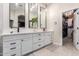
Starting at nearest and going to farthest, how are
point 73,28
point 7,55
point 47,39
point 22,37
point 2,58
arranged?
point 2,58 < point 7,55 < point 22,37 < point 73,28 < point 47,39

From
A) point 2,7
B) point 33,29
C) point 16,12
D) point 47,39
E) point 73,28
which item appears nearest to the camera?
point 2,7

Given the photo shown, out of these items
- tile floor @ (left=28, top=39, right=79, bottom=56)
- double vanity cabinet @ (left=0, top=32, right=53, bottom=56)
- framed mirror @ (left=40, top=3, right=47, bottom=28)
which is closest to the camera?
double vanity cabinet @ (left=0, top=32, right=53, bottom=56)

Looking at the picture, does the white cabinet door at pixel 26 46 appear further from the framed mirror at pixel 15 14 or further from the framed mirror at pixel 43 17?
the framed mirror at pixel 43 17

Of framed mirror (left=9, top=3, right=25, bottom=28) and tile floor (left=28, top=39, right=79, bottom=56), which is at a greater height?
framed mirror (left=9, top=3, right=25, bottom=28)

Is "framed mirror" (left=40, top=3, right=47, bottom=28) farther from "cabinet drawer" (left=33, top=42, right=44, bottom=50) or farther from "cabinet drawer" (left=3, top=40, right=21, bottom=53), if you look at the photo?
"cabinet drawer" (left=3, top=40, right=21, bottom=53)

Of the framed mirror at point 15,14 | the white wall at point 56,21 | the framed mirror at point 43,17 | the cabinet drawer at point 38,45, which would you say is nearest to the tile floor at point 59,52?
the cabinet drawer at point 38,45

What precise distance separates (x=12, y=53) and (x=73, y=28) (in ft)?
5.57

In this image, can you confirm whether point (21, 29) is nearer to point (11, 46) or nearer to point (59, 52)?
point (11, 46)

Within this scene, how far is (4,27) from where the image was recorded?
207cm

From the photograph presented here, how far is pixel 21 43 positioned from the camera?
6.86 feet

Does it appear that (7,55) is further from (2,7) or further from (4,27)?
(2,7)

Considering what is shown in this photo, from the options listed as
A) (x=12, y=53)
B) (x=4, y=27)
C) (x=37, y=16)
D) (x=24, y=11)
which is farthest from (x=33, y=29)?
(x=12, y=53)

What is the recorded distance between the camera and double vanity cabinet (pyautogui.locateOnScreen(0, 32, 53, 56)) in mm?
1726

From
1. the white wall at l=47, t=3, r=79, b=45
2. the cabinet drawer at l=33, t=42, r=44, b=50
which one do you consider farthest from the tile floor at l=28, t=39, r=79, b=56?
the white wall at l=47, t=3, r=79, b=45
